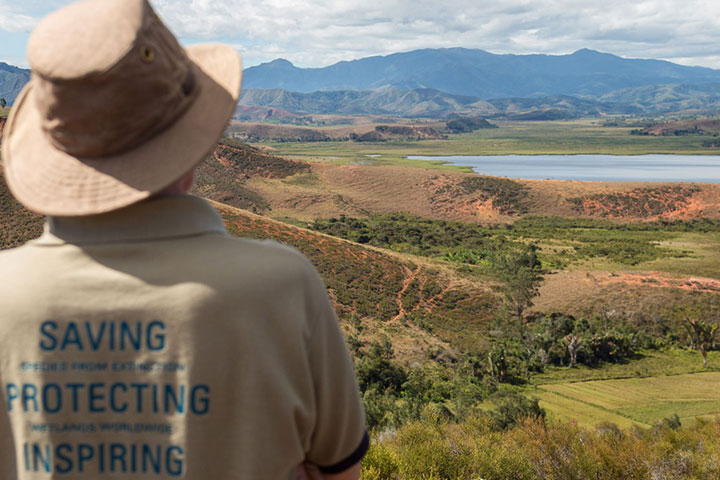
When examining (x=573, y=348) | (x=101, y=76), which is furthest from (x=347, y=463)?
(x=573, y=348)

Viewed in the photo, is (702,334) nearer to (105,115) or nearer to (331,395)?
(331,395)

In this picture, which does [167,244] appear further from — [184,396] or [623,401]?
[623,401]

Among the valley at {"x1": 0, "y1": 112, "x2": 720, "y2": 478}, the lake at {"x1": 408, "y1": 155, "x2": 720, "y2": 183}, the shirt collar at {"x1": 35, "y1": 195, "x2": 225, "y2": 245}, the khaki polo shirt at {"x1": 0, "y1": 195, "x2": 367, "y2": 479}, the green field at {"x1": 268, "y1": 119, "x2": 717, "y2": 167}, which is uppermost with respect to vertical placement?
the shirt collar at {"x1": 35, "y1": 195, "x2": 225, "y2": 245}

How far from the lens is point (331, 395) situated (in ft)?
4.61

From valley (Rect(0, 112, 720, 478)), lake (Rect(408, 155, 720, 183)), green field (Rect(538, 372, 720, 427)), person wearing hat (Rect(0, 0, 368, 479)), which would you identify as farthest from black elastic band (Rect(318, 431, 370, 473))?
lake (Rect(408, 155, 720, 183))

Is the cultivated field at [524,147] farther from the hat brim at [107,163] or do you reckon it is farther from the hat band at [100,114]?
the hat band at [100,114]

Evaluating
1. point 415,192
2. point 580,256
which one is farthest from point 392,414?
point 415,192

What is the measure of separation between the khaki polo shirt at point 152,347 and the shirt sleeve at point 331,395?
0.02 meters

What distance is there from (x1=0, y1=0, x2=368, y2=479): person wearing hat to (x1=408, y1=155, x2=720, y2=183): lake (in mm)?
91835

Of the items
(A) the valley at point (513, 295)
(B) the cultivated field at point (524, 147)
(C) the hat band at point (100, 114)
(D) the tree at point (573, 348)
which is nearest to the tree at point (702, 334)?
(A) the valley at point (513, 295)

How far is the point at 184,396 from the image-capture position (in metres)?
1.26

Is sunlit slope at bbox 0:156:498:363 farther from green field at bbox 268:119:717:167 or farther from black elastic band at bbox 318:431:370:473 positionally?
green field at bbox 268:119:717:167

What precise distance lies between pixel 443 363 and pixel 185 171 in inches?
890

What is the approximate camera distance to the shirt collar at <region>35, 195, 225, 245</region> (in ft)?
4.07
